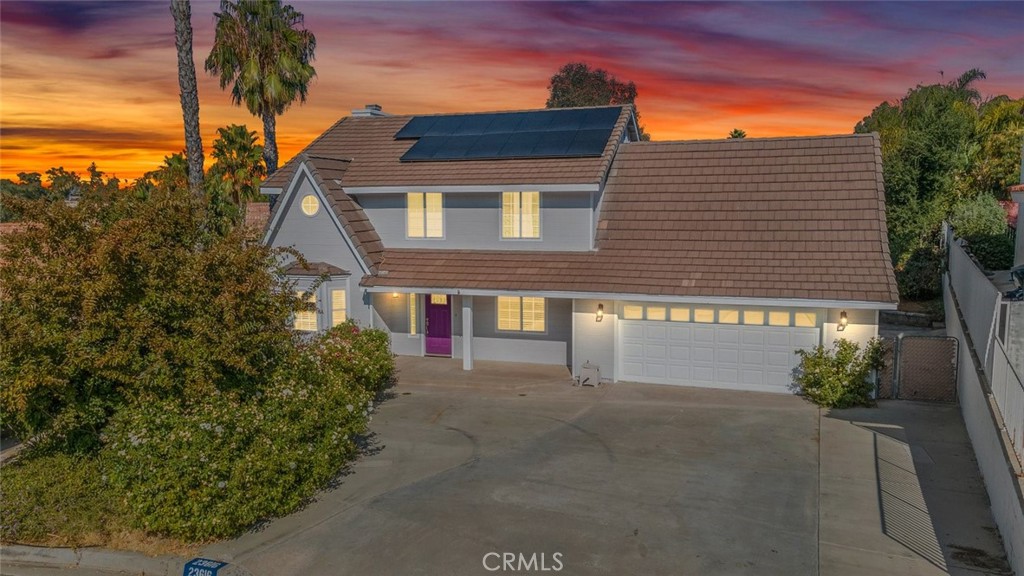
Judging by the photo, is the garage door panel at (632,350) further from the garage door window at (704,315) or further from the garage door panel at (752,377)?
the garage door panel at (752,377)

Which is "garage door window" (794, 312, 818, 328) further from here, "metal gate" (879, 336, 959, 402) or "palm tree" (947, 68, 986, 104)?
"palm tree" (947, 68, 986, 104)

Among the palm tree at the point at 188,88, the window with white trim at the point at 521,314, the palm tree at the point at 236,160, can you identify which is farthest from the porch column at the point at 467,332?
the palm tree at the point at 236,160

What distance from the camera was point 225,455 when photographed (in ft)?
34.9

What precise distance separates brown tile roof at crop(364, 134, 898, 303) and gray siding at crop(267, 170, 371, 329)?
1.00 metres

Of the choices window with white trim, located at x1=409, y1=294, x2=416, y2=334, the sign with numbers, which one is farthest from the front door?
the sign with numbers

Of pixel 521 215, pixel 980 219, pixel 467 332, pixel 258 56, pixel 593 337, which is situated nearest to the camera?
pixel 593 337

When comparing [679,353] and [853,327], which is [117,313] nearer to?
[679,353]

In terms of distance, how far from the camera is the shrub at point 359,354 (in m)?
17.1

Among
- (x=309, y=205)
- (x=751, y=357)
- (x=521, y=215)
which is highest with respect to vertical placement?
(x=309, y=205)

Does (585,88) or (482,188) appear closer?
(482,188)

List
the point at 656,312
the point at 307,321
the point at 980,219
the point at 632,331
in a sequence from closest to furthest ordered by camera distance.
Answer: the point at 656,312 → the point at 632,331 → the point at 307,321 → the point at 980,219

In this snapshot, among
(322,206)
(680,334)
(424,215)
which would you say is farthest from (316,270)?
(680,334)

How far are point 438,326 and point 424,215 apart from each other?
322 cm

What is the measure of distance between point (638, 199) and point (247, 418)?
520 inches
